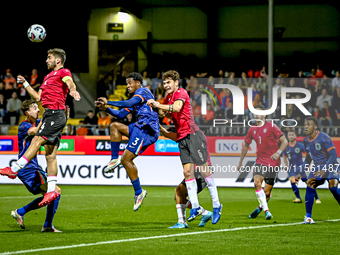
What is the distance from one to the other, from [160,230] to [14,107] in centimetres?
1606

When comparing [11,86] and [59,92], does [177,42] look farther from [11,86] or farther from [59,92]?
[59,92]

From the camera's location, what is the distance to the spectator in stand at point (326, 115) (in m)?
18.3

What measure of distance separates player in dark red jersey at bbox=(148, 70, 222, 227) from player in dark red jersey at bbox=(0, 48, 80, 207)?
1581mm

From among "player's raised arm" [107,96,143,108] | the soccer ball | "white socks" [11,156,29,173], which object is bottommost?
"white socks" [11,156,29,173]

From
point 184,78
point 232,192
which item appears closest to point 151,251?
point 232,192

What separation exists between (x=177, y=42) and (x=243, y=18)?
12.2ft

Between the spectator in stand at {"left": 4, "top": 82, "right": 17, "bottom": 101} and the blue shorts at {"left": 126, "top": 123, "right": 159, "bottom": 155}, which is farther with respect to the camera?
the spectator in stand at {"left": 4, "top": 82, "right": 17, "bottom": 101}

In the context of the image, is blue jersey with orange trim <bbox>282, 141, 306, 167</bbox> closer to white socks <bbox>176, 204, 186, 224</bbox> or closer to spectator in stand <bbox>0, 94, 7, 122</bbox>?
white socks <bbox>176, 204, 186, 224</bbox>

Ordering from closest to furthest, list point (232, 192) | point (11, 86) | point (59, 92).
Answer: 1. point (59, 92)
2. point (232, 192)
3. point (11, 86)

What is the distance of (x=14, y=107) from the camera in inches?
906

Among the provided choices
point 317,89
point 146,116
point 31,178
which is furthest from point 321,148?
point 317,89

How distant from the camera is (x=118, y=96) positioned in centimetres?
2580

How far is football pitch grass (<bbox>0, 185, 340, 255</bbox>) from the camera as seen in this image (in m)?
6.86

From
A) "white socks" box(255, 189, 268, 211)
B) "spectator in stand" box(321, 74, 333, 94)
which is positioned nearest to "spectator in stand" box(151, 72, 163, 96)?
"spectator in stand" box(321, 74, 333, 94)
